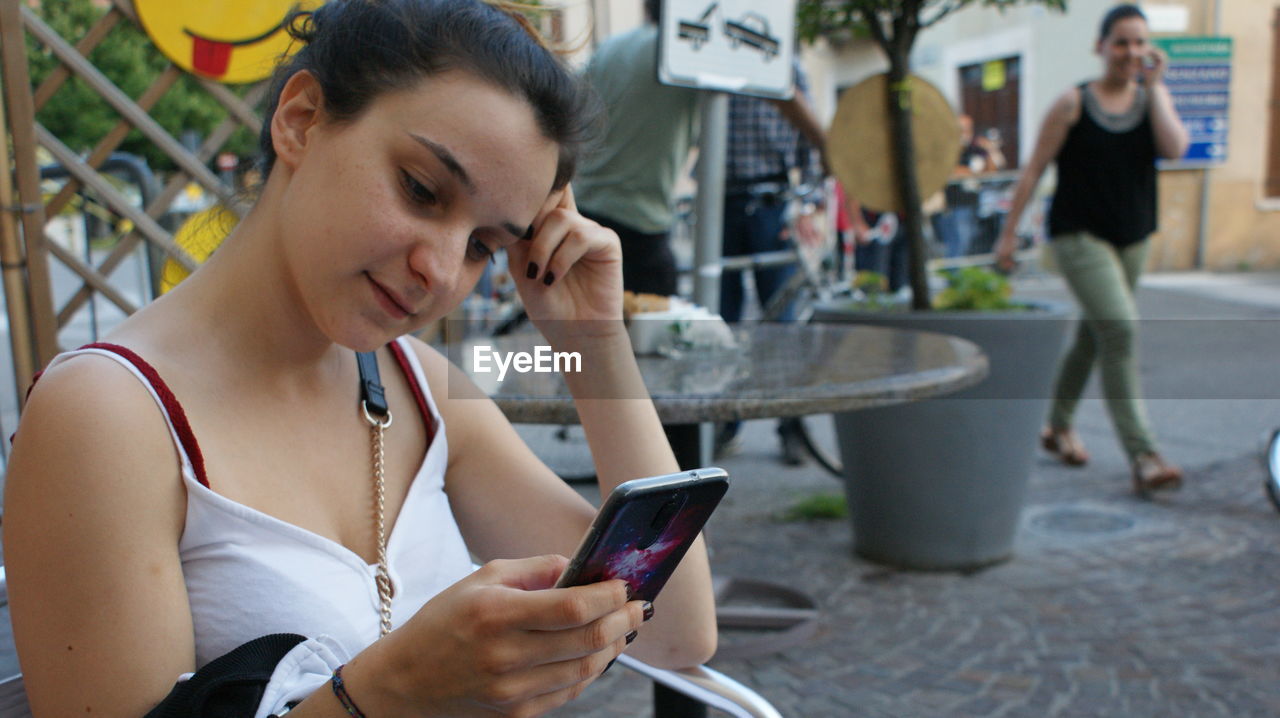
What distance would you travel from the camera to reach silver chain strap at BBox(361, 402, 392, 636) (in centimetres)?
109

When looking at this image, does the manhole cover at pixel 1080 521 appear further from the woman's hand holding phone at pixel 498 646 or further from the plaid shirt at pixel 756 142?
the woman's hand holding phone at pixel 498 646

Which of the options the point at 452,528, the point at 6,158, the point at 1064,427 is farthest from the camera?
the point at 1064,427

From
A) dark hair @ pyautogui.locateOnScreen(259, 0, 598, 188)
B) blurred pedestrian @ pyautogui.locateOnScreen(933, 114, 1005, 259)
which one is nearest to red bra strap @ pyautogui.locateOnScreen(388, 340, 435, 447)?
dark hair @ pyautogui.locateOnScreen(259, 0, 598, 188)

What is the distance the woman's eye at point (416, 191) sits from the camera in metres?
1.00

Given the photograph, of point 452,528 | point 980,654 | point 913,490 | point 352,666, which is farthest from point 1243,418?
point 352,666

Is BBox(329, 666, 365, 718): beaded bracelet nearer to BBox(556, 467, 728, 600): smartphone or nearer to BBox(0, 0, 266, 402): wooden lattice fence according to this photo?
BBox(556, 467, 728, 600): smartphone

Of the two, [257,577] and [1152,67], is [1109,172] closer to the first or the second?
[1152,67]

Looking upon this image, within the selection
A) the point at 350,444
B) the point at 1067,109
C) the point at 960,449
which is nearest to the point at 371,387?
the point at 350,444

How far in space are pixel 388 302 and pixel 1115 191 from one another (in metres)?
3.84

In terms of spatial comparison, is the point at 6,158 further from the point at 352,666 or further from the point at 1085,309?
the point at 1085,309

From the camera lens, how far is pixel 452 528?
1.26 metres

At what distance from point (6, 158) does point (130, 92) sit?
16.1 ft

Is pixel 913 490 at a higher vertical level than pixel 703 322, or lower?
lower

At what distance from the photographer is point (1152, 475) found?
13.4 ft
